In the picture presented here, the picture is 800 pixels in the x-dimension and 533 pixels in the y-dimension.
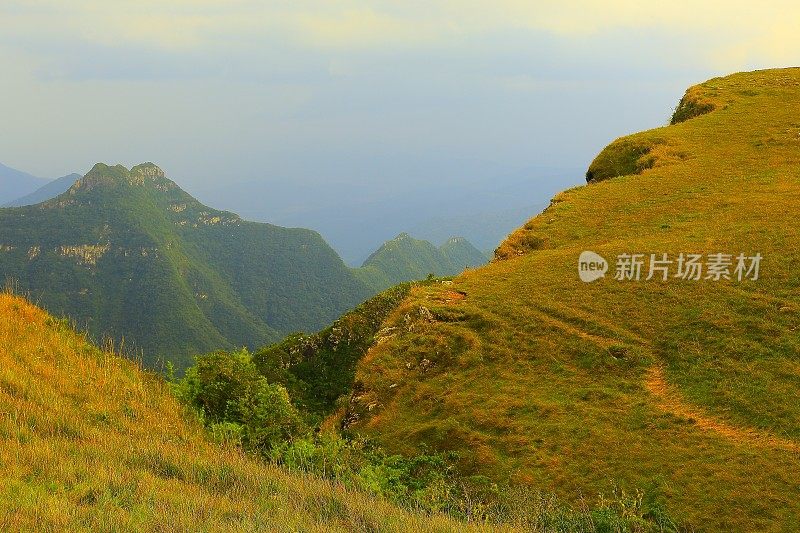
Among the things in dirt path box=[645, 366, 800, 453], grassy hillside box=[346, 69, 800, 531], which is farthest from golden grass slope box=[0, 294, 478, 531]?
dirt path box=[645, 366, 800, 453]

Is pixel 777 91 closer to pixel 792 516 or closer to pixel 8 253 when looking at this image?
pixel 792 516

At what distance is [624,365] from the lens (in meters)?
14.9

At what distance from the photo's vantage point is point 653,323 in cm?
1634

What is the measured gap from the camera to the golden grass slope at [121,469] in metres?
5.83

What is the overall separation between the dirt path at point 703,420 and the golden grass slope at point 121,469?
7.63m

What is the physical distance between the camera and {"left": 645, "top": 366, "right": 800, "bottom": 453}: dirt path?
1097 centimetres

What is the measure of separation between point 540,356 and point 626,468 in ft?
16.8

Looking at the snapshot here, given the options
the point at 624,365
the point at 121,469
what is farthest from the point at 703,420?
the point at 121,469

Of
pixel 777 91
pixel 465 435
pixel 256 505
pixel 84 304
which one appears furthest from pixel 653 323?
pixel 84 304

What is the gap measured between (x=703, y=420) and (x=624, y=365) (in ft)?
9.42

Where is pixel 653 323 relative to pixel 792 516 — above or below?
above

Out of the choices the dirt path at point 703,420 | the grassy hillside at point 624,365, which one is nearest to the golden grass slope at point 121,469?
the grassy hillside at point 624,365

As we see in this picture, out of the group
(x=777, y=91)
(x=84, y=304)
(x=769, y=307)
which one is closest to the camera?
(x=769, y=307)

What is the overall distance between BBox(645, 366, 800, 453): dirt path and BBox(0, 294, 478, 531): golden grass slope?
763cm
